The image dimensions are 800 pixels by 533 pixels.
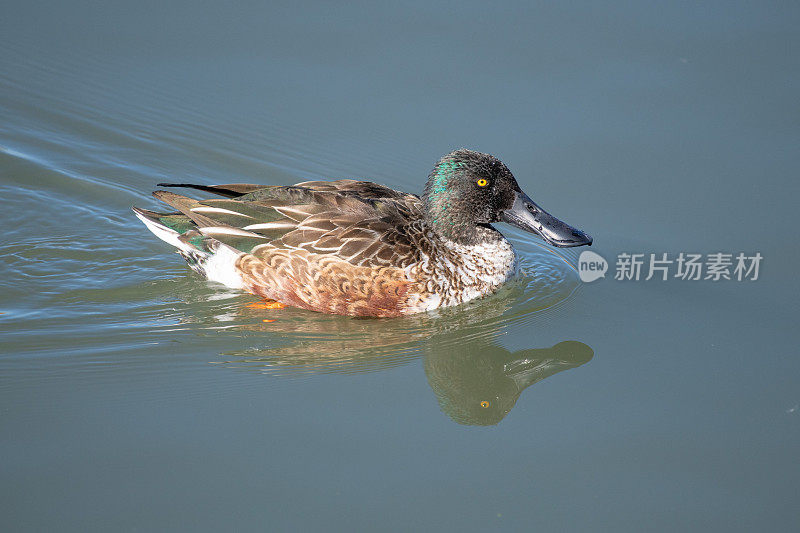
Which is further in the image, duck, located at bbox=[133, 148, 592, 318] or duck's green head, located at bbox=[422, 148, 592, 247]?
duck's green head, located at bbox=[422, 148, 592, 247]

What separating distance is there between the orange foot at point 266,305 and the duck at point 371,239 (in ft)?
0.12

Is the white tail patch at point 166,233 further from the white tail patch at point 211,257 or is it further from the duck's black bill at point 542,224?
the duck's black bill at point 542,224

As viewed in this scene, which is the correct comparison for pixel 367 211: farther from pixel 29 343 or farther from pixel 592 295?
pixel 29 343

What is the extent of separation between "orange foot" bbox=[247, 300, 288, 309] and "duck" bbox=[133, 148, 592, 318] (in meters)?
0.04

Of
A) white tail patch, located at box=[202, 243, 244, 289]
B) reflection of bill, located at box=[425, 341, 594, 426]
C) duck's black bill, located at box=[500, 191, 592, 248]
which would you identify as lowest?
reflection of bill, located at box=[425, 341, 594, 426]

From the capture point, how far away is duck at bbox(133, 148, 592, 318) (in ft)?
21.8

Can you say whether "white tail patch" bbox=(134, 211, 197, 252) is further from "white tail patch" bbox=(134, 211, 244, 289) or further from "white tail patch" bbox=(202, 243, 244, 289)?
"white tail patch" bbox=(202, 243, 244, 289)

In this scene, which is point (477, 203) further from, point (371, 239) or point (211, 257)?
point (211, 257)

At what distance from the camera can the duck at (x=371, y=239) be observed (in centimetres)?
664

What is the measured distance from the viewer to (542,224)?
6914 millimetres

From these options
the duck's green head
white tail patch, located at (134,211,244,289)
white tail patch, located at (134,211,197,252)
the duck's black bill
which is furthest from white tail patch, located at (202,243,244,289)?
the duck's black bill

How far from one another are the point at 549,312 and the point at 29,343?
3859 mm

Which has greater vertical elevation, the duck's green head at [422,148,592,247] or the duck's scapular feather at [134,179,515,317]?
the duck's green head at [422,148,592,247]

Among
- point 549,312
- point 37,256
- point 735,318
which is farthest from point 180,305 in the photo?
point 735,318
